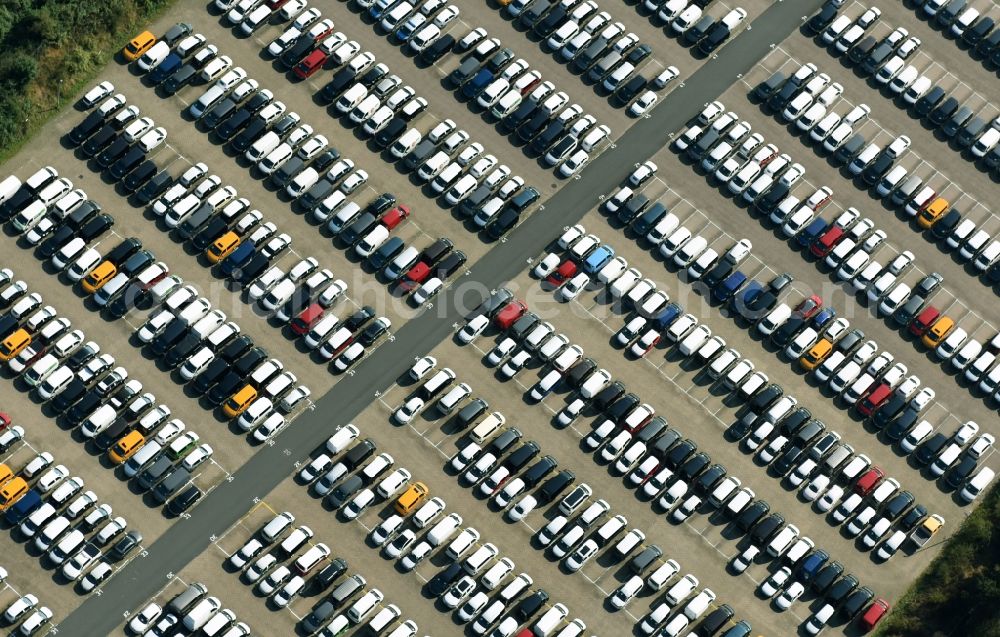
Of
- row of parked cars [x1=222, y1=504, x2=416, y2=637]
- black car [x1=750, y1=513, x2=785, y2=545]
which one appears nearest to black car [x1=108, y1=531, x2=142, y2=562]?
row of parked cars [x1=222, y1=504, x2=416, y2=637]

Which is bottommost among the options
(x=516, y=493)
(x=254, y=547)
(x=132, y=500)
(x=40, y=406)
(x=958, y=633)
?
(x=958, y=633)

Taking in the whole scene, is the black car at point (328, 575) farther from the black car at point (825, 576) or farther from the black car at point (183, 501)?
the black car at point (825, 576)

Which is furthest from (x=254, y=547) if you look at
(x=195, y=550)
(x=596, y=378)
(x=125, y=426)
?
(x=596, y=378)

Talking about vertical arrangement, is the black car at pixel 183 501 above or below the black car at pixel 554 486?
above

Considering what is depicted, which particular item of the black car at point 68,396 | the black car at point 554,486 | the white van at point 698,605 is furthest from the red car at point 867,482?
the black car at point 68,396

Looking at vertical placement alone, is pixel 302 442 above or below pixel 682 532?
above

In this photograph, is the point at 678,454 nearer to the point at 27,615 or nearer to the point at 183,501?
the point at 183,501

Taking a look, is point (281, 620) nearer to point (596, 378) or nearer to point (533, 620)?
point (533, 620)
